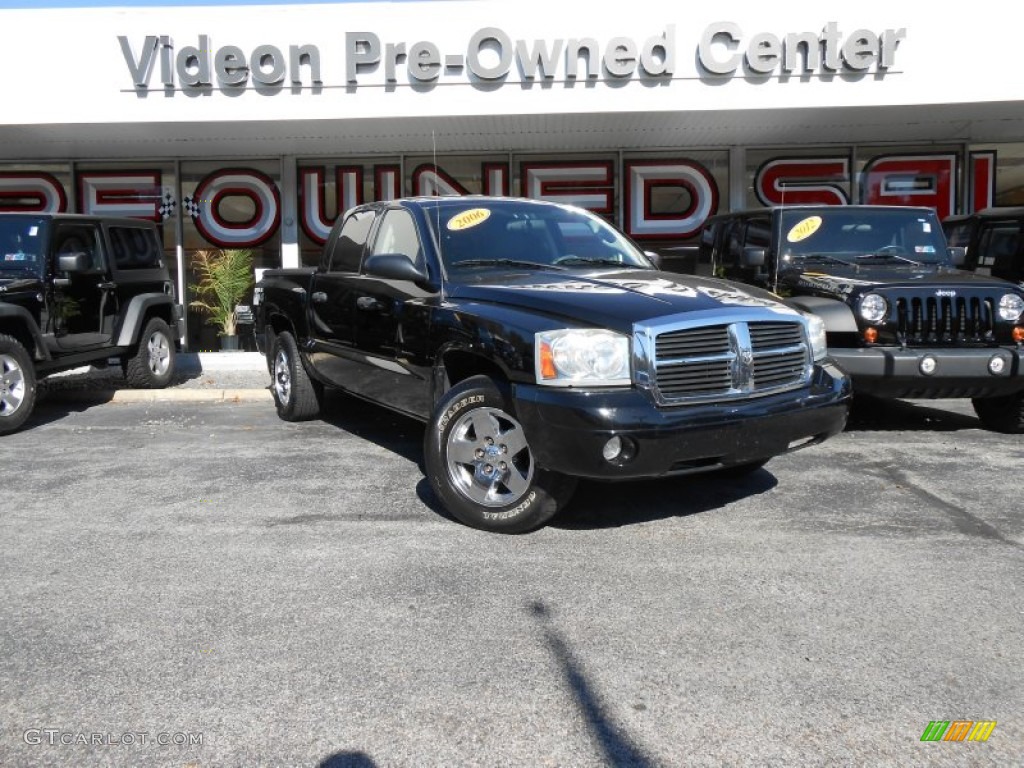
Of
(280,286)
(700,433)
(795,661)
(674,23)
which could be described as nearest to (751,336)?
(700,433)

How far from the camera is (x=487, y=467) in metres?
4.53

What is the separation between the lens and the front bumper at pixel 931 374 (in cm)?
634

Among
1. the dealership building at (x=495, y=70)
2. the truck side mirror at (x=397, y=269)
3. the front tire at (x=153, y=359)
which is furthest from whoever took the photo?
the dealership building at (x=495, y=70)

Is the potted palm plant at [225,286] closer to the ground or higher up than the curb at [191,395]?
higher up

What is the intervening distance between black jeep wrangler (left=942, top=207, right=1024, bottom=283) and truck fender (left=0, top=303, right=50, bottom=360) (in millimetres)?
8665

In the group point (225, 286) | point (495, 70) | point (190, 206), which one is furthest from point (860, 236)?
point (190, 206)

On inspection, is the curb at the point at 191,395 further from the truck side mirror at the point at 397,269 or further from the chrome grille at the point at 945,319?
the chrome grille at the point at 945,319

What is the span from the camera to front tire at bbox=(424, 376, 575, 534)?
4359 millimetres

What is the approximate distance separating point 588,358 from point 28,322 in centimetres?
590

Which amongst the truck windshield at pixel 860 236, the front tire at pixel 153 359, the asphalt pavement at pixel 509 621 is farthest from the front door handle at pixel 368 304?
the front tire at pixel 153 359

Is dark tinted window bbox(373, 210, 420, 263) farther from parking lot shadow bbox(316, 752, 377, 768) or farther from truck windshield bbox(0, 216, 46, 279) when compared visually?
truck windshield bbox(0, 216, 46, 279)

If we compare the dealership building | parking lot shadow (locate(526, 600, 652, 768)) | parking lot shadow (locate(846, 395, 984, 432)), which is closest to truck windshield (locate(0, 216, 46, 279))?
the dealership building

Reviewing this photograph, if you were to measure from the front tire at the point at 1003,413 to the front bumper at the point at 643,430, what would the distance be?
3.66 m

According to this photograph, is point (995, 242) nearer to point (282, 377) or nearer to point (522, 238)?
point (522, 238)
